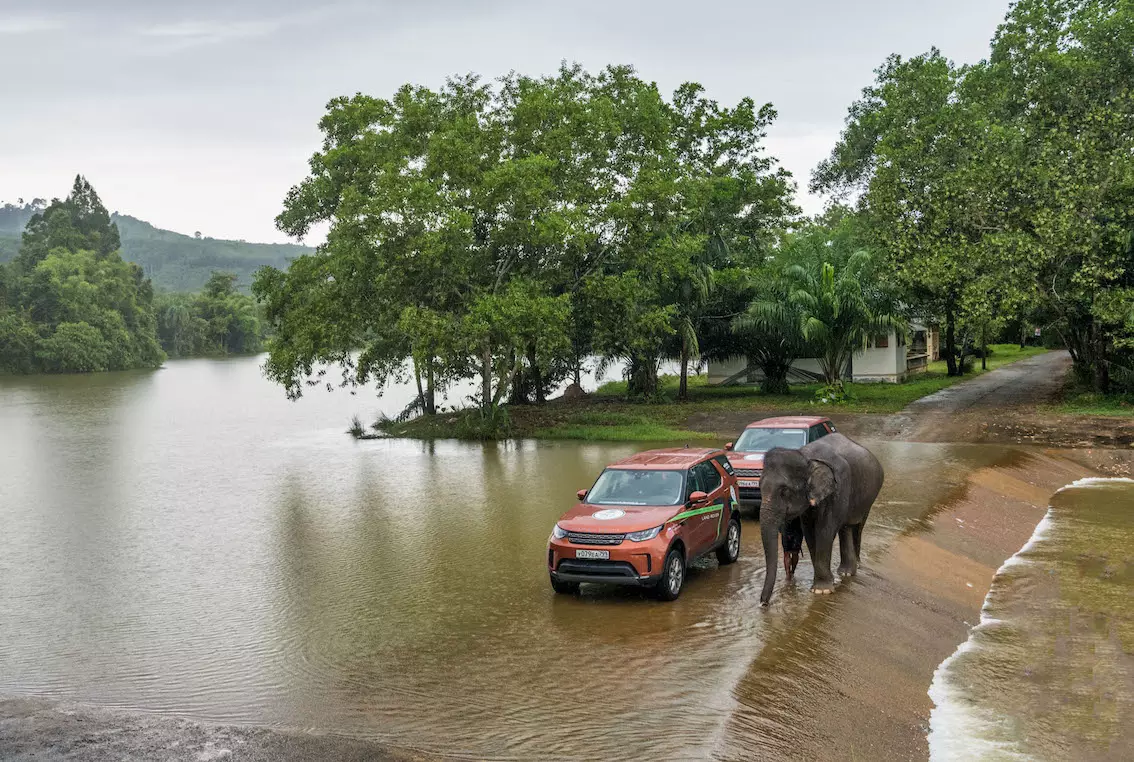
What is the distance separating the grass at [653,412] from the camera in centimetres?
3378

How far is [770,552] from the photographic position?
12227mm

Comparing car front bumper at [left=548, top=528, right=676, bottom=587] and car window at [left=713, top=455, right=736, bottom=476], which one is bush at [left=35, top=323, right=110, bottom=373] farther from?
car front bumper at [left=548, top=528, right=676, bottom=587]

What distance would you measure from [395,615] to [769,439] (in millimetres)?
8607

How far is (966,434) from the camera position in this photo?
98.1 feet

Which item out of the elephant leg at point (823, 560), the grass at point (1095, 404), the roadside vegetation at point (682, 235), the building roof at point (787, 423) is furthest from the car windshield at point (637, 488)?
the grass at point (1095, 404)

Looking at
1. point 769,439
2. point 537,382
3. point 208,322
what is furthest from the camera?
point 208,322

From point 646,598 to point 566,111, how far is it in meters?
24.2

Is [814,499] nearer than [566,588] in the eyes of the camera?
Yes

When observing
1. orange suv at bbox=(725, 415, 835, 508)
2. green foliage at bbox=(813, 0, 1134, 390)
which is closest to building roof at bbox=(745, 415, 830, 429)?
orange suv at bbox=(725, 415, 835, 508)

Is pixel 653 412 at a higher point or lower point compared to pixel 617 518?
lower

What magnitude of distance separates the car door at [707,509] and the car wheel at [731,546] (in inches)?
20.5

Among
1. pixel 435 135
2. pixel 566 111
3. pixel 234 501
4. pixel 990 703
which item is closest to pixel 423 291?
pixel 435 135

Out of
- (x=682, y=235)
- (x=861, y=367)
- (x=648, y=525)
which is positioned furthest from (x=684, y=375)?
(x=648, y=525)

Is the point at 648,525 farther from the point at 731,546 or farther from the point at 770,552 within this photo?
the point at 731,546
